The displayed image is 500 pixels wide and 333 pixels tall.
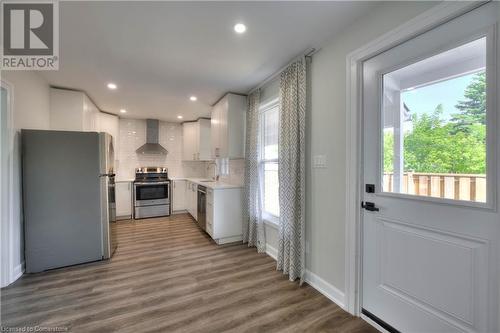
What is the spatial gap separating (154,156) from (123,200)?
1.39 m

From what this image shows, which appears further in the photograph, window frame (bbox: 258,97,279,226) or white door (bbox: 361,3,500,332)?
window frame (bbox: 258,97,279,226)

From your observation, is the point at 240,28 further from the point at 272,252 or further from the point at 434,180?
the point at 272,252

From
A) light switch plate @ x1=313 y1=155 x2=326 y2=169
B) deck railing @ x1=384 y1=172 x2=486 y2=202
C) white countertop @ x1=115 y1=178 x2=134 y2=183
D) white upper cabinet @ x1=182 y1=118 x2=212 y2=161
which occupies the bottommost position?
white countertop @ x1=115 y1=178 x2=134 y2=183

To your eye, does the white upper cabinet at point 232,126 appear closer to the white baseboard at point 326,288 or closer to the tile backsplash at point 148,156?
the white baseboard at point 326,288

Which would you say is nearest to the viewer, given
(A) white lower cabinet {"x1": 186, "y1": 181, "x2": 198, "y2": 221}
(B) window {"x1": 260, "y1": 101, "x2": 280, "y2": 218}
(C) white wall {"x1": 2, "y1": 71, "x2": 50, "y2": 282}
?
(C) white wall {"x1": 2, "y1": 71, "x2": 50, "y2": 282}

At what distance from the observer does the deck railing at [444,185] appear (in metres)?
1.17

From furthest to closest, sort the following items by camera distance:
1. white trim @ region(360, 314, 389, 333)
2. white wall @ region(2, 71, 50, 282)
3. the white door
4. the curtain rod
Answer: white wall @ region(2, 71, 50, 282), the curtain rod, white trim @ region(360, 314, 389, 333), the white door

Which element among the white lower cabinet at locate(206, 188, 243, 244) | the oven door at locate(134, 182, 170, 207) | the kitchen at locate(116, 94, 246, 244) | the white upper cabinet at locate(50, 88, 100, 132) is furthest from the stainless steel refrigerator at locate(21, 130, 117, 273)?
the oven door at locate(134, 182, 170, 207)

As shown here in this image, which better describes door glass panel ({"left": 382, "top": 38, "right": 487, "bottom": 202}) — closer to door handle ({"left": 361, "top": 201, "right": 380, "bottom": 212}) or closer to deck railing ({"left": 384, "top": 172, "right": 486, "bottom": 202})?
deck railing ({"left": 384, "top": 172, "right": 486, "bottom": 202})

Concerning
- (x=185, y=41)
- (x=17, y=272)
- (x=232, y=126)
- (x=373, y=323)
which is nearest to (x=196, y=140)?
(x=232, y=126)

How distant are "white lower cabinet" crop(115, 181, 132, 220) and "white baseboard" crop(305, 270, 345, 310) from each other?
14.5 ft

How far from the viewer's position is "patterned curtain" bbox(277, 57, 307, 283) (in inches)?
90.1

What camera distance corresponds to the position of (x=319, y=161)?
2.15m

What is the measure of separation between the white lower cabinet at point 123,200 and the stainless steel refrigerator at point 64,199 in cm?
226
